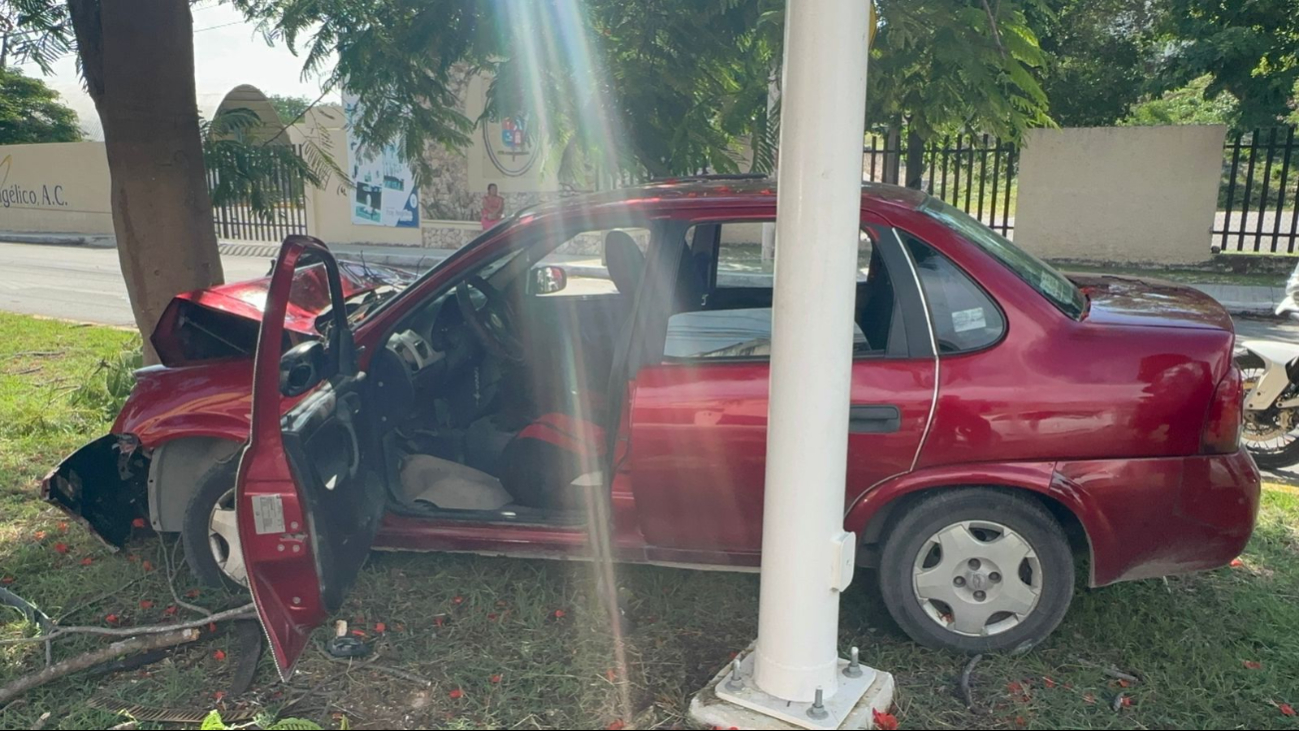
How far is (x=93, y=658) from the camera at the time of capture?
12.0 feet

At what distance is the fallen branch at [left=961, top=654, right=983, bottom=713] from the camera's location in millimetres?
3359

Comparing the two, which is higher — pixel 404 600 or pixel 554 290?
pixel 554 290

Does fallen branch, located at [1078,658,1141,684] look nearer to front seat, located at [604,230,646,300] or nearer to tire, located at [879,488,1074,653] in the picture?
tire, located at [879,488,1074,653]

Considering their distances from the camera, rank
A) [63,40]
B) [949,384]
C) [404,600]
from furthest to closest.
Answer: [63,40] → [404,600] → [949,384]

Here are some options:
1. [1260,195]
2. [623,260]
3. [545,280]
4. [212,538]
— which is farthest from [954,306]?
[1260,195]

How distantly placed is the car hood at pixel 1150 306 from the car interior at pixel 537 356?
0.84m

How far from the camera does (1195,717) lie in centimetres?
331

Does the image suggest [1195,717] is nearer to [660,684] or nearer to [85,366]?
[660,684]

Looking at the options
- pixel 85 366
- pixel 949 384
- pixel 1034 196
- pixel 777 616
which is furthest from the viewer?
A: pixel 1034 196

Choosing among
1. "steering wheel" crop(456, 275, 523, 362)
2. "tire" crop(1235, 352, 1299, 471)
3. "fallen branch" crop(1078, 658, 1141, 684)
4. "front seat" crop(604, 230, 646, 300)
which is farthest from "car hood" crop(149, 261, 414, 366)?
"tire" crop(1235, 352, 1299, 471)

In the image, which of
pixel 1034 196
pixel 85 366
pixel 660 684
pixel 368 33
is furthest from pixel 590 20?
pixel 1034 196

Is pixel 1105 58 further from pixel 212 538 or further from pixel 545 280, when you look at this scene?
pixel 212 538

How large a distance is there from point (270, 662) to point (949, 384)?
2.62 m

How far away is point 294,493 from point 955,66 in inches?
139
